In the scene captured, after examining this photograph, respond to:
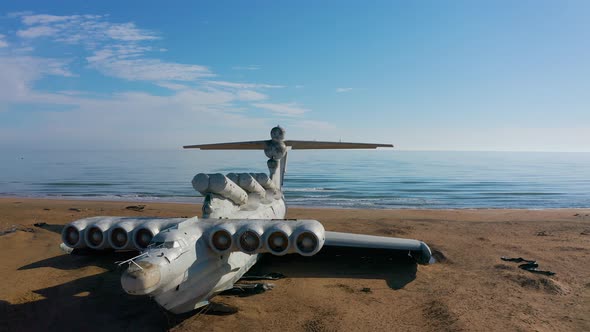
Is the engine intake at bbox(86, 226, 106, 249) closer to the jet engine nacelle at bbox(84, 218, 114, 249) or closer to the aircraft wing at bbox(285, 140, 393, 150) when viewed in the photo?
the jet engine nacelle at bbox(84, 218, 114, 249)

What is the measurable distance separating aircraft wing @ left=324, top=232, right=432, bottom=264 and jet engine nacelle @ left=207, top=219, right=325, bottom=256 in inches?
178

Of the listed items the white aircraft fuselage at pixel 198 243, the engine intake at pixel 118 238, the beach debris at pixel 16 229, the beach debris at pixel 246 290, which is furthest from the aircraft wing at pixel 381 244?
the beach debris at pixel 16 229

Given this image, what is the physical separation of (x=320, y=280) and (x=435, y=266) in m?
4.60

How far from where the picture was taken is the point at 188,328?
9.65 meters

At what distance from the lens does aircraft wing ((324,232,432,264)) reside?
1331 cm

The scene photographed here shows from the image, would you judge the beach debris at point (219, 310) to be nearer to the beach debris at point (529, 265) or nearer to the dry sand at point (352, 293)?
the dry sand at point (352, 293)

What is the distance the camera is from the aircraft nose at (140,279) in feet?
22.5

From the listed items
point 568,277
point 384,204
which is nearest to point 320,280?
point 568,277

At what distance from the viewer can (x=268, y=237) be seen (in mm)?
9008

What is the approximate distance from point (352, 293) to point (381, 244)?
217cm

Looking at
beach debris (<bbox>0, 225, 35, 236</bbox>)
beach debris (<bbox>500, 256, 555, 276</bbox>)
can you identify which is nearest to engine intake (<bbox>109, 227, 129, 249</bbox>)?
beach debris (<bbox>0, 225, 35, 236</bbox>)

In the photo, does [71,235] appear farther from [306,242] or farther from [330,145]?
[330,145]

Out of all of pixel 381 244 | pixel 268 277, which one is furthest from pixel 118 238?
pixel 381 244

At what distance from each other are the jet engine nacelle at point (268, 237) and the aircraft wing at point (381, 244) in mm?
4516
